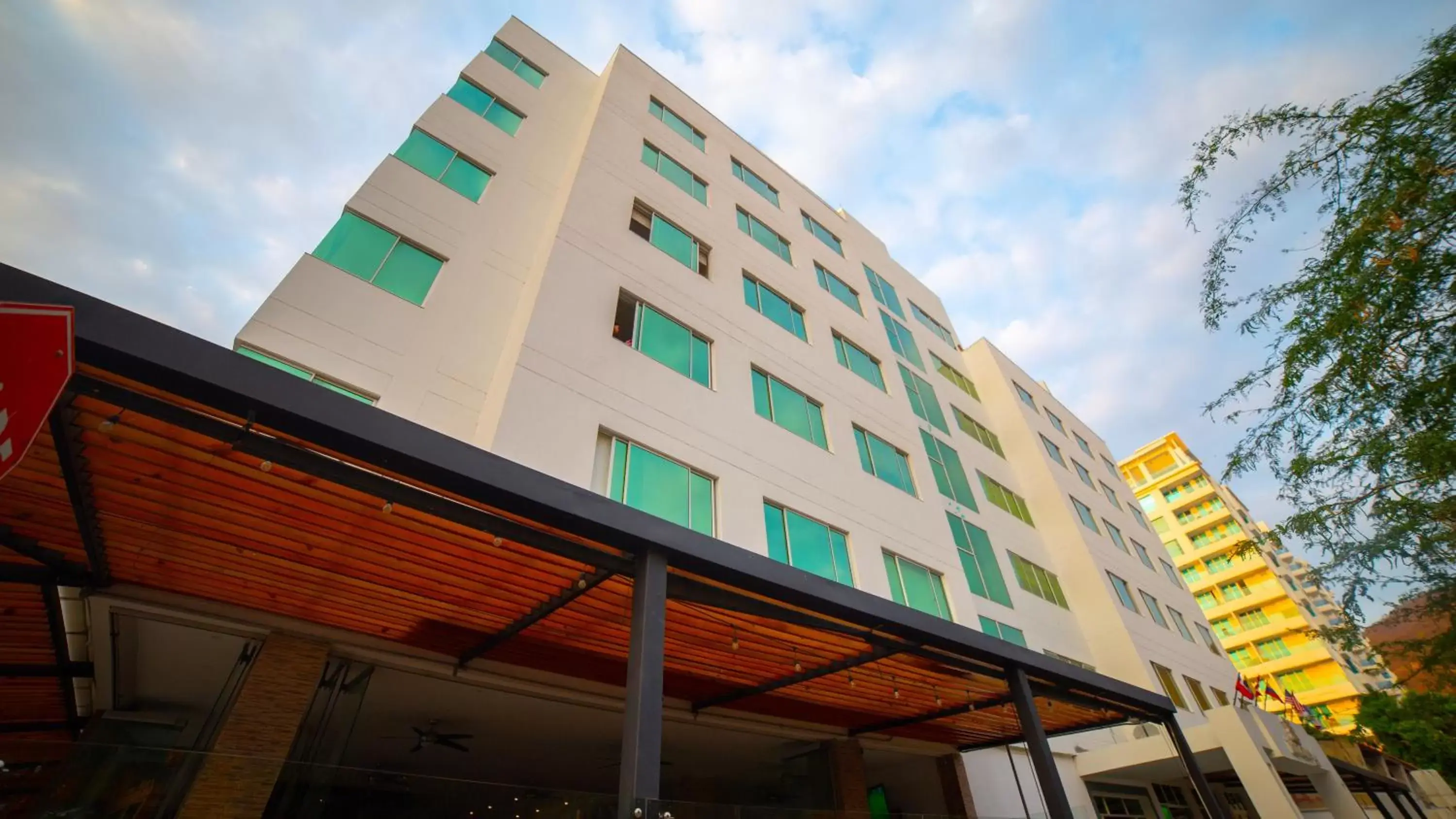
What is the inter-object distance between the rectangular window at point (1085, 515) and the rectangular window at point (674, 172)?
59.6 ft

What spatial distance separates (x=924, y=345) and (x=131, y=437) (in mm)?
21817

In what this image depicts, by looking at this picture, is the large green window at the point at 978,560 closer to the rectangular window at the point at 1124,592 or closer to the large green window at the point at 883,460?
the large green window at the point at 883,460

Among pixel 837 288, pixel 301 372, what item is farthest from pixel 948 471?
pixel 301 372

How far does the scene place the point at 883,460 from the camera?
1439 cm

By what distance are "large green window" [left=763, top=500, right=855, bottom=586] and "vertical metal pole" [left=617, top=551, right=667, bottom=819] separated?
5238mm

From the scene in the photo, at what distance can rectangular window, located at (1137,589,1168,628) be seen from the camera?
72.5ft

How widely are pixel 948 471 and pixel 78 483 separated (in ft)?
59.7

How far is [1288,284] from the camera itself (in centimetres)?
869

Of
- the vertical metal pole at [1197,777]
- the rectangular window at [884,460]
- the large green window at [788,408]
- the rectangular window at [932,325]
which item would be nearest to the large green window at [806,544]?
the large green window at [788,408]

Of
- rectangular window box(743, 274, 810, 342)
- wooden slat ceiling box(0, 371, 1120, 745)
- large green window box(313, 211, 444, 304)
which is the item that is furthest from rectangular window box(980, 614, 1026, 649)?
large green window box(313, 211, 444, 304)

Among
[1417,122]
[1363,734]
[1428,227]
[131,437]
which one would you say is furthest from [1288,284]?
[1363,734]

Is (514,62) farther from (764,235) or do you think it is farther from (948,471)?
(948,471)

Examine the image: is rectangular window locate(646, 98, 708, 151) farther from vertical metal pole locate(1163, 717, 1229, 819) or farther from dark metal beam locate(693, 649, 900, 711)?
vertical metal pole locate(1163, 717, 1229, 819)

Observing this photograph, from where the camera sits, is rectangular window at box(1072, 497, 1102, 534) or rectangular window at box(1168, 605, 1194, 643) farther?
rectangular window at box(1168, 605, 1194, 643)
